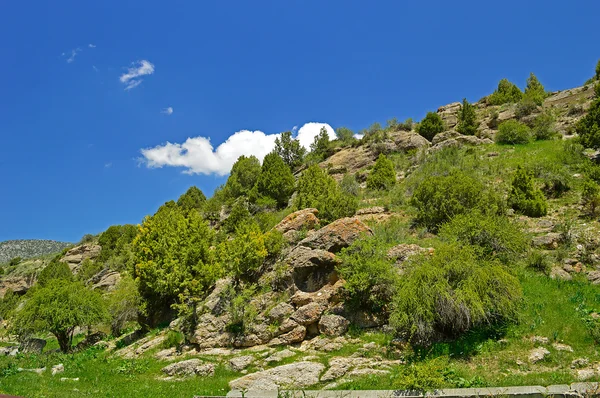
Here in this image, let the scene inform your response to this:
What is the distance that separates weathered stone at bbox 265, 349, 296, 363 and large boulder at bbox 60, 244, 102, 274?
180ft

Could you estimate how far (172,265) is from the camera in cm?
2202

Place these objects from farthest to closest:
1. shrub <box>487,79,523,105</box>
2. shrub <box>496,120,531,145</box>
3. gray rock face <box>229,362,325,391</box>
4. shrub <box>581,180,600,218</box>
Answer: shrub <box>487,79,523,105</box>
shrub <box>496,120,531,145</box>
shrub <box>581,180,600,218</box>
gray rock face <box>229,362,325,391</box>

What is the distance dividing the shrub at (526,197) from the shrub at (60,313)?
27791mm

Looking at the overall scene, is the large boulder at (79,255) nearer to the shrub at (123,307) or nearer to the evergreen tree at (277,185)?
the evergreen tree at (277,185)

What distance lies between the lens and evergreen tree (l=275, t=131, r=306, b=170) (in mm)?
57259

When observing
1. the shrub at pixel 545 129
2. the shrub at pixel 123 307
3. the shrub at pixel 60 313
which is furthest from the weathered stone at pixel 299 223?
the shrub at pixel 545 129

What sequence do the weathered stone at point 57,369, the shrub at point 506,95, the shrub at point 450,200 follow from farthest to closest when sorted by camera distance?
the shrub at point 506,95 < the shrub at point 450,200 < the weathered stone at point 57,369

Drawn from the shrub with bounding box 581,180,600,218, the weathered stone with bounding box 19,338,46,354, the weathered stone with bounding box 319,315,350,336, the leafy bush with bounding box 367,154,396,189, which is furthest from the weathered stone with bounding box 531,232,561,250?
the weathered stone with bounding box 19,338,46,354

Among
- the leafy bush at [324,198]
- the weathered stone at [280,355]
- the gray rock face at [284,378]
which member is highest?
the leafy bush at [324,198]

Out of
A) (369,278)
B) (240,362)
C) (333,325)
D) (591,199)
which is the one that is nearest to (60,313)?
(240,362)

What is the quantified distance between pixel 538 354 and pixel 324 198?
54.7 ft

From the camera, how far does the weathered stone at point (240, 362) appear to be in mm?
13547

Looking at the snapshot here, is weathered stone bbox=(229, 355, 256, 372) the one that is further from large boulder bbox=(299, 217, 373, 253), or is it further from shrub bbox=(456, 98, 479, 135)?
shrub bbox=(456, 98, 479, 135)

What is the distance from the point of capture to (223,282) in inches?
797
